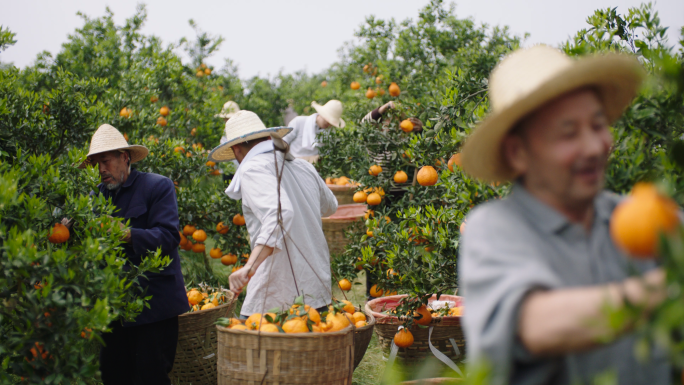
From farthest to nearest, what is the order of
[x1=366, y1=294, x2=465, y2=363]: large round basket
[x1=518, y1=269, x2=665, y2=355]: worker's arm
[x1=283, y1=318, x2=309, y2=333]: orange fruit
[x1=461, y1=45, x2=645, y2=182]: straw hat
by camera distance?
[x1=366, y1=294, x2=465, y2=363]: large round basket → [x1=283, y1=318, x2=309, y2=333]: orange fruit → [x1=461, y1=45, x2=645, y2=182]: straw hat → [x1=518, y1=269, x2=665, y2=355]: worker's arm

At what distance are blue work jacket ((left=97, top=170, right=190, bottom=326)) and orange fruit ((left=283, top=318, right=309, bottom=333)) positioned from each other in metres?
1.04

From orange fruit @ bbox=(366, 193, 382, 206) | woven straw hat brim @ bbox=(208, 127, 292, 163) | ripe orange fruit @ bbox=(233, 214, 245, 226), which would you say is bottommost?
ripe orange fruit @ bbox=(233, 214, 245, 226)

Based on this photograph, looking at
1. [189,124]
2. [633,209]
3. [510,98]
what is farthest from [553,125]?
[189,124]

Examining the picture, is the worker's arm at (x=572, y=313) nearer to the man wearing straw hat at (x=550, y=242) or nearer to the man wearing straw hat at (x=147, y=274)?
the man wearing straw hat at (x=550, y=242)

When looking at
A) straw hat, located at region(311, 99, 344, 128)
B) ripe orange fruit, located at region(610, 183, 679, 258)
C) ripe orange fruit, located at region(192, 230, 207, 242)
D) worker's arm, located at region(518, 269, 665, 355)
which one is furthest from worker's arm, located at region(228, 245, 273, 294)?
straw hat, located at region(311, 99, 344, 128)

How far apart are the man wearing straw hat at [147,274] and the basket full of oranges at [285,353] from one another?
87cm

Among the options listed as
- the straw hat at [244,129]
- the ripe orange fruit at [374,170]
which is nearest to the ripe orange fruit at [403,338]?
the straw hat at [244,129]

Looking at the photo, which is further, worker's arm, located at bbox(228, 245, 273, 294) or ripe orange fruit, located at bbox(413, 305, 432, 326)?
ripe orange fruit, located at bbox(413, 305, 432, 326)

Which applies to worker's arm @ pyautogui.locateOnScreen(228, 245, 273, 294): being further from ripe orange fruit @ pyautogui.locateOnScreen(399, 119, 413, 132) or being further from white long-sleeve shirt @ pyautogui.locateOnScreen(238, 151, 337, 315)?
ripe orange fruit @ pyautogui.locateOnScreen(399, 119, 413, 132)

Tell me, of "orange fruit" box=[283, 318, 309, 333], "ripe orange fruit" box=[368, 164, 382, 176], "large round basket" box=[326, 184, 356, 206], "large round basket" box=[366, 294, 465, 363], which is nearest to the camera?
"orange fruit" box=[283, 318, 309, 333]

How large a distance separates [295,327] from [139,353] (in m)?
1.22

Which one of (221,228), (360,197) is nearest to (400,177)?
(360,197)

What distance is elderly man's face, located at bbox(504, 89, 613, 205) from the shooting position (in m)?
A: 0.98

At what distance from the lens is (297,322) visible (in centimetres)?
237
